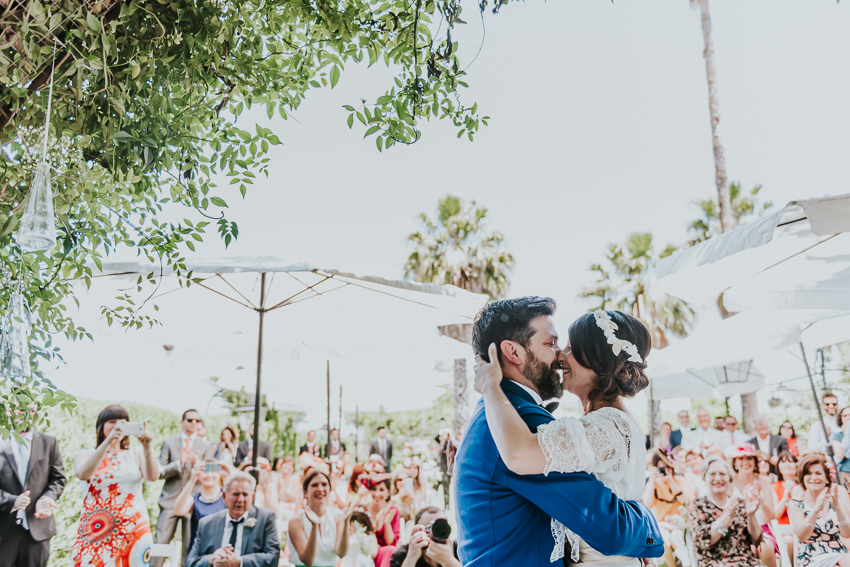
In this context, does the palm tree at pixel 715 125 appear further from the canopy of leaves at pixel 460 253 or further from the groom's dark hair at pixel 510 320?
the groom's dark hair at pixel 510 320

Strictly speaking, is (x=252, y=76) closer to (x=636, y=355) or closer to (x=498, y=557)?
(x=636, y=355)

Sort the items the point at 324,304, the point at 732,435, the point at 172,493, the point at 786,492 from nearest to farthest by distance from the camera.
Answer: the point at 786,492
the point at 172,493
the point at 324,304
the point at 732,435

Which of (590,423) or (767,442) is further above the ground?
(590,423)

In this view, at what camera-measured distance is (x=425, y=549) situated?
3.76 m

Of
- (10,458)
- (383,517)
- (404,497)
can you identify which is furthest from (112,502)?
(404,497)

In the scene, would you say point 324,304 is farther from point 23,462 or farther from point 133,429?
point 23,462

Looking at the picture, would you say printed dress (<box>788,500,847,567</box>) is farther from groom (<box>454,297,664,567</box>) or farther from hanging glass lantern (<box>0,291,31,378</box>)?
hanging glass lantern (<box>0,291,31,378</box>)

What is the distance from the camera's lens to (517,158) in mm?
50656

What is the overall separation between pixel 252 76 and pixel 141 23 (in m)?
0.65

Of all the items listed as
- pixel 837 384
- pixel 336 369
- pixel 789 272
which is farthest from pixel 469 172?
pixel 789 272

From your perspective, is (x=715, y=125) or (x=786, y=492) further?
(x=715, y=125)

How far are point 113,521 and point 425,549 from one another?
2.91 meters

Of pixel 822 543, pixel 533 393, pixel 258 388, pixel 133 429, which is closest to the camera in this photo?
pixel 533 393

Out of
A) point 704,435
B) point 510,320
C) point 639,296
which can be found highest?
point 639,296
